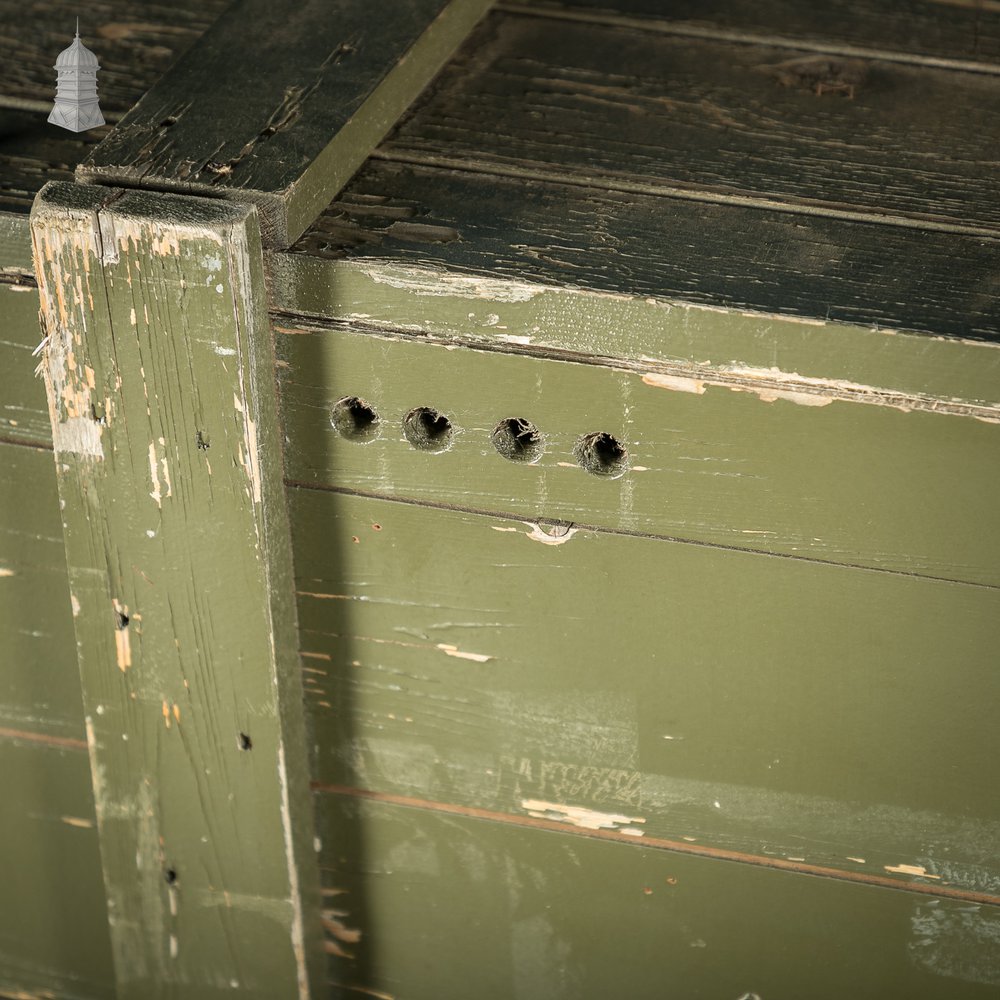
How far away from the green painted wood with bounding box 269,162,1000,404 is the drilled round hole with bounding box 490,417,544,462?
8 cm

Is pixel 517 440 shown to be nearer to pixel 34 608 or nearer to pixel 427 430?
pixel 427 430

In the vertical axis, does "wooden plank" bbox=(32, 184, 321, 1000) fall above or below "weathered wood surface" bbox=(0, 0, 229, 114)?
below

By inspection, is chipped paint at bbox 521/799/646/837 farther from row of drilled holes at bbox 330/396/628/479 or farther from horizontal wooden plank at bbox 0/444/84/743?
horizontal wooden plank at bbox 0/444/84/743

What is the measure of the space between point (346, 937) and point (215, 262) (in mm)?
803

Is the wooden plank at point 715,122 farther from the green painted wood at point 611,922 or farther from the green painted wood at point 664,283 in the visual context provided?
the green painted wood at point 611,922

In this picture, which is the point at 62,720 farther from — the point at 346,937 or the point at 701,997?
the point at 701,997

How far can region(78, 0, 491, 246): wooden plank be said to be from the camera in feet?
3.65

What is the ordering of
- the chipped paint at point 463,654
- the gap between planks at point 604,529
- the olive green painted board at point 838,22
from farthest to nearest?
the olive green painted board at point 838,22 → the chipped paint at point 463,654 → the gap between planks at point 604,529

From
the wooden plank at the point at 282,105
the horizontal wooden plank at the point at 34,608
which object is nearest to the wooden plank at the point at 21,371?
the horizontal wooden plank at the point at 34,608

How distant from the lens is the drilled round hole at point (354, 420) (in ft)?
3.89

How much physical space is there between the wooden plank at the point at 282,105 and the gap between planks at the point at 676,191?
0.06 m

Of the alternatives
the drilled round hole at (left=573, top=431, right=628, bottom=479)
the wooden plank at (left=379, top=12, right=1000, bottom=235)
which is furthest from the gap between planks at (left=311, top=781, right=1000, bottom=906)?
the wooden plank at (left=379, top=12, right=1000, bottom=235)

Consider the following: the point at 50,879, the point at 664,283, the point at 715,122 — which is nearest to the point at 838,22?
the point at 715,122

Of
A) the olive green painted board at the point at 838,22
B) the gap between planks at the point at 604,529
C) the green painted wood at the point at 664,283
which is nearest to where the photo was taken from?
the green painted wood at the point at 664,283
